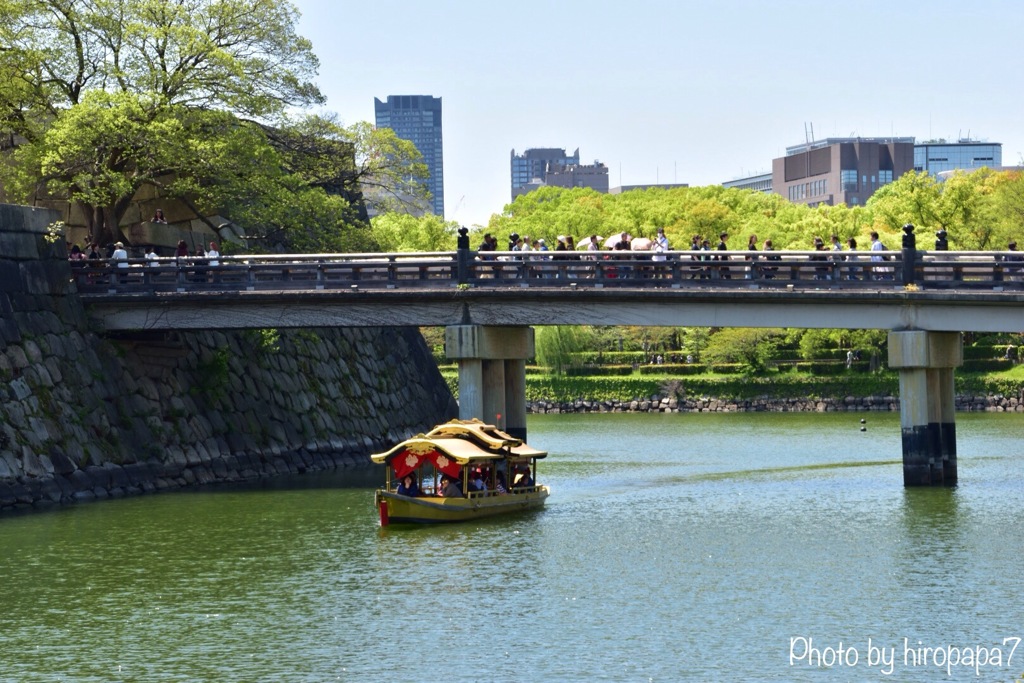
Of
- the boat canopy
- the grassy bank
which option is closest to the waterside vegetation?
the grassy bank

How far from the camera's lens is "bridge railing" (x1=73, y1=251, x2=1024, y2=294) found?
47.1 m

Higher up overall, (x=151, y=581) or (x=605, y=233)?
(x=605, y=233)

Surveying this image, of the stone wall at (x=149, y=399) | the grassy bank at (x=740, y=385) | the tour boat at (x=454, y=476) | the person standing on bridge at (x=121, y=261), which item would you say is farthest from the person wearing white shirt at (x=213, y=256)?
the grassy bank at (x=740, y=385)

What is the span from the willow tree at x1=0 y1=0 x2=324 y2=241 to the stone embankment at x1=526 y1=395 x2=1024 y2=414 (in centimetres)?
6271

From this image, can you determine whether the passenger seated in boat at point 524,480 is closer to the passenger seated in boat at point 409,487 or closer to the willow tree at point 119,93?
the passenger seated in boat at point 409,487

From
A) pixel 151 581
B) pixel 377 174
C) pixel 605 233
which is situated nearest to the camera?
pixel 151 581

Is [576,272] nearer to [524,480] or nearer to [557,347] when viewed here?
[524,480]

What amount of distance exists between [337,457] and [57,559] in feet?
84.6

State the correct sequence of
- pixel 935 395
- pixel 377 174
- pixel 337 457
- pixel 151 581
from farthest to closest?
pixel 377 174, pixel 337 457, pixel 935 395, pixel 151 581

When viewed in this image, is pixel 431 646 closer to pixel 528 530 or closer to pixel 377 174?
pixel 528 530

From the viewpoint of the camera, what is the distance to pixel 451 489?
4312 cm

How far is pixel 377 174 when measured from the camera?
2672 inches

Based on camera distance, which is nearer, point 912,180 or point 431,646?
point 431,646

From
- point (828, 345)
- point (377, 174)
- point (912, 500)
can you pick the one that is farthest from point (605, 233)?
point (912, 500)
